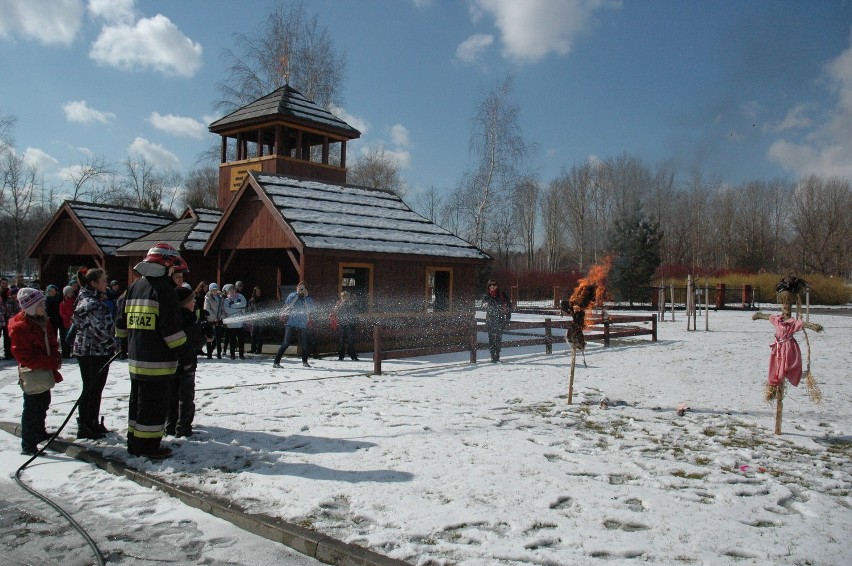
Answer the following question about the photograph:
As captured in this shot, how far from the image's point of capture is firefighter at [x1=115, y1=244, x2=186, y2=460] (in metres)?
6.72

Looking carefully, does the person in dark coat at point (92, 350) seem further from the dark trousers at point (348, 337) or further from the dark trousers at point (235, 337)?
the dark trousers at point (235, 337)

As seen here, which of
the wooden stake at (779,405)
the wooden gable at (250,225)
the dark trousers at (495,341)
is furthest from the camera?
the wooden gable at (250,225)

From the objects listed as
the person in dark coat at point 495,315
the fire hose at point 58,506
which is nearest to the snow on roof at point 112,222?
the person in dark coat at point 495,315

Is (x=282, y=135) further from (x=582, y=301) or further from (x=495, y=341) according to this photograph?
(x=582, y=301)

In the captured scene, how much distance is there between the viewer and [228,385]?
11312 mm

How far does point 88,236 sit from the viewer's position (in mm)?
23781

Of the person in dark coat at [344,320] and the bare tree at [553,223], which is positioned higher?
the bare tree at [553,223]

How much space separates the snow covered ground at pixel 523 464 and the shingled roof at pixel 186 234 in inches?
344

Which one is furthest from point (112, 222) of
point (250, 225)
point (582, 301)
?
point (582, 301)

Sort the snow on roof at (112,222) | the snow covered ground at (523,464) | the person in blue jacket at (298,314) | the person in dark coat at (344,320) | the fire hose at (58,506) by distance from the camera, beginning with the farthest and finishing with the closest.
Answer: the snow on roof at (112,222)
the person in dark coat at (344,320)
the person in blue jacket at (298,314)
the snow covered ground at (523,464)
the fire hose at (58,506)

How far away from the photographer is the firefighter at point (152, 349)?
6719 mm

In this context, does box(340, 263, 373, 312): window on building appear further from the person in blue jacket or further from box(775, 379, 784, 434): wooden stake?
box(775, 379, 784, 434): wooden stake

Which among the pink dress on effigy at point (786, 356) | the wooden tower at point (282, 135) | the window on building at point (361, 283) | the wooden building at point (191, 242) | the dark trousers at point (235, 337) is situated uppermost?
the wooden tower at point (282, 135)

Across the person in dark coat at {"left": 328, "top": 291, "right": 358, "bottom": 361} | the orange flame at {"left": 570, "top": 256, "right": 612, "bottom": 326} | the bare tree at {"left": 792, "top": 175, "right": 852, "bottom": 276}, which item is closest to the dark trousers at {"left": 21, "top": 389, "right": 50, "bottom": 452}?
the orange flame at {"left": 570, "top": 256, "right": 612, "bottom": 326}
